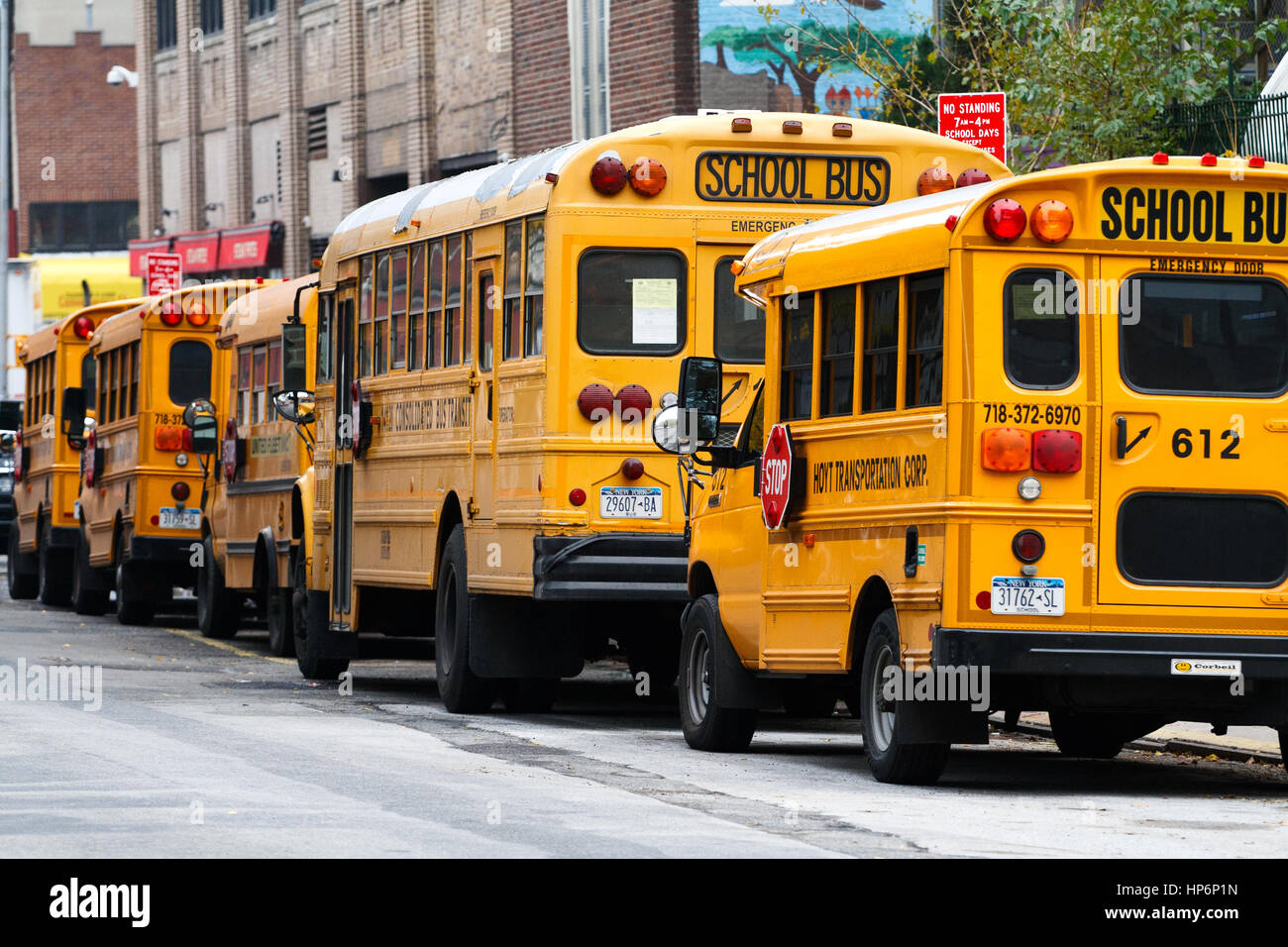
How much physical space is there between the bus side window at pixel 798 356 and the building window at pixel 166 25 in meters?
39.4

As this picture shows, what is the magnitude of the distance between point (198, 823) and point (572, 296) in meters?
5.60

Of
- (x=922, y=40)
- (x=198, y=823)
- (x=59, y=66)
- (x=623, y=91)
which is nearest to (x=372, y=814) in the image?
(x=198, y=823)

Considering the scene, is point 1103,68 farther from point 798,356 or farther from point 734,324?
point 798,356

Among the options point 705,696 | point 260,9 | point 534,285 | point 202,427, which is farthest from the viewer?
point 260,9

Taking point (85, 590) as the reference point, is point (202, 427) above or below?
above

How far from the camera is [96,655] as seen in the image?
2105 cm

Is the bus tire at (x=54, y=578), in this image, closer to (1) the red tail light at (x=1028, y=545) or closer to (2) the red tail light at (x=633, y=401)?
(2) the red tail light at (x=633, y=401)

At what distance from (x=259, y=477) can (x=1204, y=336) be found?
12.2 meters

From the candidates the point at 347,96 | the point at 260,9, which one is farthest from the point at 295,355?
the point at 260,9

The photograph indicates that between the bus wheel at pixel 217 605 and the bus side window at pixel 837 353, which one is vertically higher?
the bus side window at pixel 837 353

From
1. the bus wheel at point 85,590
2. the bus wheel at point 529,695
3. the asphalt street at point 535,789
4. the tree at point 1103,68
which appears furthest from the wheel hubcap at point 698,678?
the bus wheel at point 85,590

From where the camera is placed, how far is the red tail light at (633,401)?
1484cm

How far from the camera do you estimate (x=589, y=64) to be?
32812 mm
